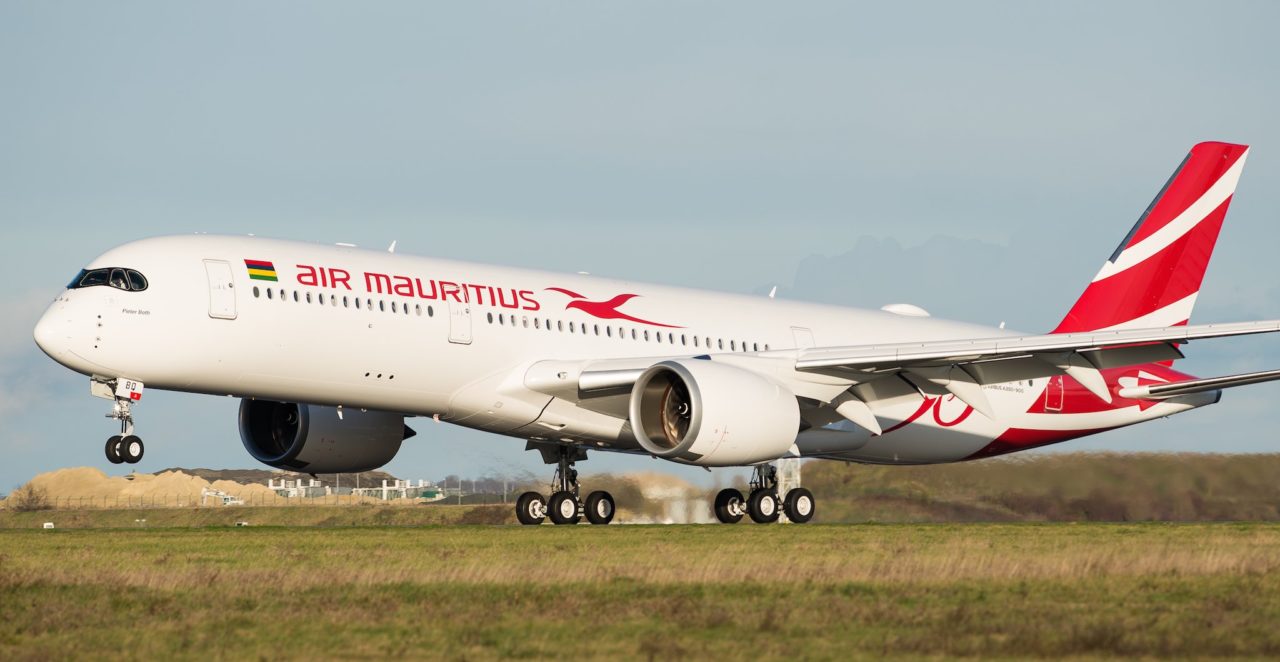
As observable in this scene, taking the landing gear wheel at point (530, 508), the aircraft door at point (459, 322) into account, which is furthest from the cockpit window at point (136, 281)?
the landing gear wheel at point (530, 508)

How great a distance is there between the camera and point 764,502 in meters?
30.5

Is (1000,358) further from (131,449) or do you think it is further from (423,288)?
(131,449)

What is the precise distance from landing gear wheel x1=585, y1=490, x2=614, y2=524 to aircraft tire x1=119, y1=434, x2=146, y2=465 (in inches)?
366

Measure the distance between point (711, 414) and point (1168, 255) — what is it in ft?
47.6

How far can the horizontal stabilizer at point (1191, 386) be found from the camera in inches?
1204

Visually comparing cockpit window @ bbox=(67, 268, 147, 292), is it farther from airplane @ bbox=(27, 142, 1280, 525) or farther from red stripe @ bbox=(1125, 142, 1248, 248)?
red stripe @ bbox=(1125, 142, 1248, 248)

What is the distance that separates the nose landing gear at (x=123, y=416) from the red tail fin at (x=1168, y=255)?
20.0 m

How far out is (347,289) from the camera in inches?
1040

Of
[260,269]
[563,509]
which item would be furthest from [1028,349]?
[260,269]

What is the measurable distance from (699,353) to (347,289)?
7.44 metres

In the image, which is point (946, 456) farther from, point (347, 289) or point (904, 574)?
Answer: point (904, 574)

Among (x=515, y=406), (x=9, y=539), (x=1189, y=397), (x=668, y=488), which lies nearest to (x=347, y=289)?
(x=515, y=406)

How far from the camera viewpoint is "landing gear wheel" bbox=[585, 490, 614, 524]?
31.3m

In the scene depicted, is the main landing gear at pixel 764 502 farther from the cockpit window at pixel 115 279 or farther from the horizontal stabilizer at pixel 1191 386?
the cockpit window at pixel 115 279
